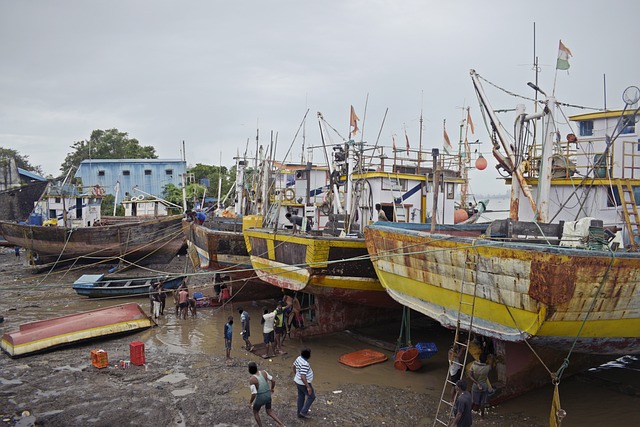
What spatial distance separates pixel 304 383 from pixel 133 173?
3861cm

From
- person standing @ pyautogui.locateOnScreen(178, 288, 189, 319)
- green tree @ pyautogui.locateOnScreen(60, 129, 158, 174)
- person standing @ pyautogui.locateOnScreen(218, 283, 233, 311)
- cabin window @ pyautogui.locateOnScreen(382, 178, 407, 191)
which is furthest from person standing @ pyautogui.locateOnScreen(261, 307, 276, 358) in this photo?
green tree @ pyautogui.locateOnScreen(60, 129, 158, 174)

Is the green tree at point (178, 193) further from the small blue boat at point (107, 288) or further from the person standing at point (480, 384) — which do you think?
the person standing at point (480, 384)

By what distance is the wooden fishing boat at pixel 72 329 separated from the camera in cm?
1159

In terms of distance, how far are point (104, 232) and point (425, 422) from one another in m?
22.7

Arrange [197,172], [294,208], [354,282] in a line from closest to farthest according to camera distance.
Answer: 1. [354,282]
2. [294,208]
3. [197,172]

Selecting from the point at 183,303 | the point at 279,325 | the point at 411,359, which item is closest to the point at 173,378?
the point at 279,325

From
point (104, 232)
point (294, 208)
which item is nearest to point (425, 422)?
point (294, 208)

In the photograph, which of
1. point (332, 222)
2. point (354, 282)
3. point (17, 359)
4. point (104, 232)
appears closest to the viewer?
point (17, 359)

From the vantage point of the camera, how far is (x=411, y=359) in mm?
10617

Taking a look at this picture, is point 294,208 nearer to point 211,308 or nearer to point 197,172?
point 211,308

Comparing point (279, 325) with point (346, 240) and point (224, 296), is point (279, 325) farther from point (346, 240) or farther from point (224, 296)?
point (224, 296)

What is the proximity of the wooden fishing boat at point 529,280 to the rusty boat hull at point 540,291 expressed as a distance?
0.02 metres

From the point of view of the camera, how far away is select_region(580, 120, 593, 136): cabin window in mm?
13641

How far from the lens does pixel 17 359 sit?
11.2 m
